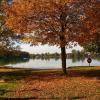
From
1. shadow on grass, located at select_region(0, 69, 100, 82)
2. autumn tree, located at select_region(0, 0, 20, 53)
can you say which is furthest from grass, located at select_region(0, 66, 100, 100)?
autumn tree, located at select_region(0, 0, 20, 53)

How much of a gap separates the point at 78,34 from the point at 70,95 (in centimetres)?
971

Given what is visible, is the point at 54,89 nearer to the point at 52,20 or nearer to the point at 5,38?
the point at 52,20

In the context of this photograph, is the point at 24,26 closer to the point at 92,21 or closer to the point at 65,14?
the point at 65,14

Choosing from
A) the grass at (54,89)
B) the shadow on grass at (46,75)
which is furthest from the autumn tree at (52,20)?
the grass at (54,89)

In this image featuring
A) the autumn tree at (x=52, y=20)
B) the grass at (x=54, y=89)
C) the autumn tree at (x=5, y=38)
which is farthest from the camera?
the autumn tree at (x=5, y=38)

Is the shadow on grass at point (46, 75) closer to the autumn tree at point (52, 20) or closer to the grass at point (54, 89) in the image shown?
the grass at point (54, 89)

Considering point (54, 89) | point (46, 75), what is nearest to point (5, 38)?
point (46, 75)

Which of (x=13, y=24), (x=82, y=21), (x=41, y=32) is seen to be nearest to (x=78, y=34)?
(x=82, y=21)

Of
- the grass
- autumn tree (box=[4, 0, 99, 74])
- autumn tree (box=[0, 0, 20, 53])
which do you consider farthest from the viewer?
autumn tree (box=[0, 0, 20, 53])

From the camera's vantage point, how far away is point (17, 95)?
21.1 m

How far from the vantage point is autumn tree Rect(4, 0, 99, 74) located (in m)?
28.9

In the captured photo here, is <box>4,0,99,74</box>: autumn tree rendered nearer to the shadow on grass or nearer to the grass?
the shadow on grass

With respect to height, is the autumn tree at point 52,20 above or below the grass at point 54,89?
above

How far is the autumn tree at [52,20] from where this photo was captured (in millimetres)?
28859
